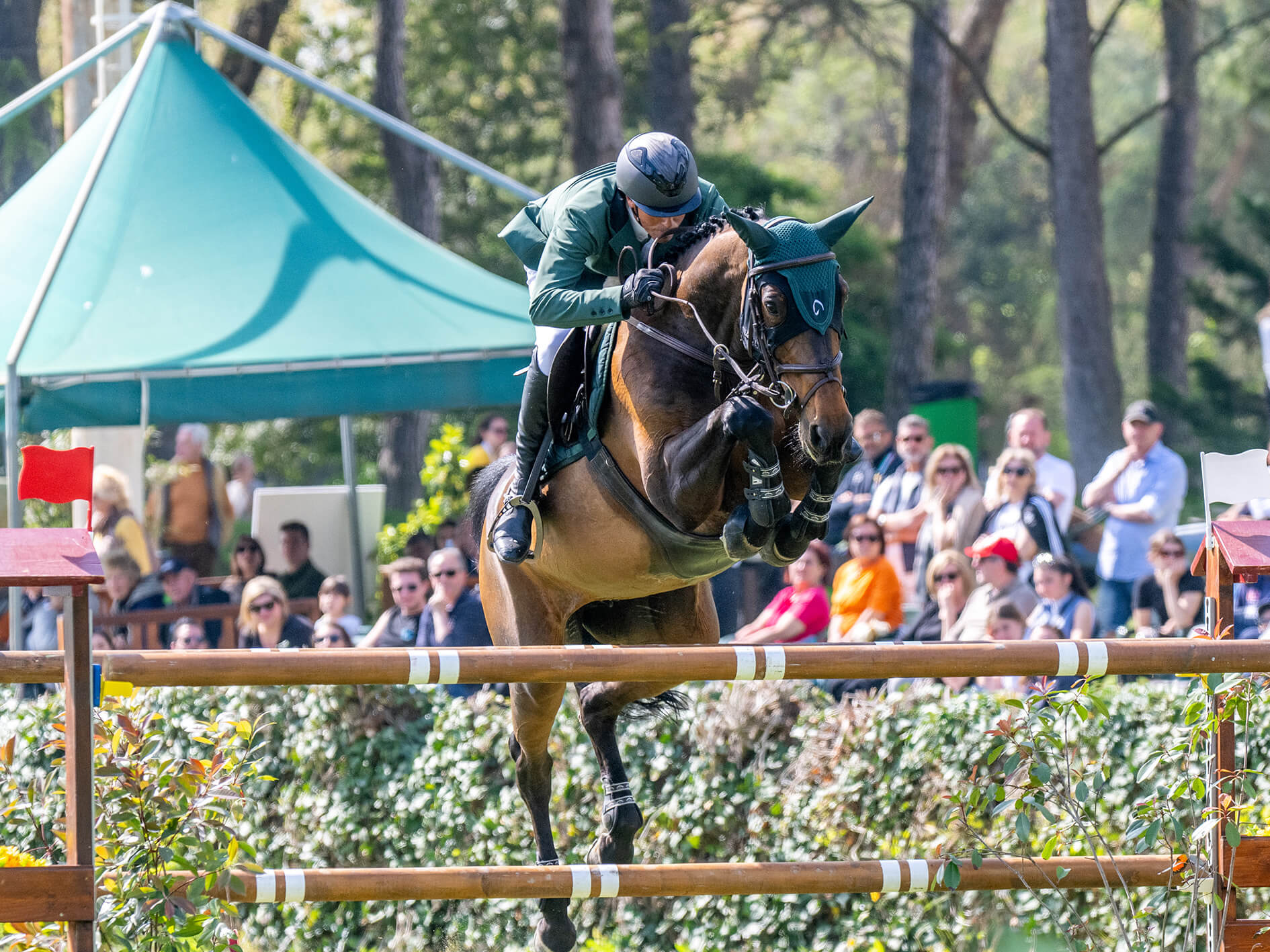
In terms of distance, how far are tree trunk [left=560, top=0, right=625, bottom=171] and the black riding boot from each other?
996 centimetres

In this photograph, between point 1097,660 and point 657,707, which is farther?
point 657,707

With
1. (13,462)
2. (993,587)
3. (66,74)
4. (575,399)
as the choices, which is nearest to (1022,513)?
(993,587)

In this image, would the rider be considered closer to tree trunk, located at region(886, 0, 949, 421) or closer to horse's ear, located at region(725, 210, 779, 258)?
horse's ear, located at region(725, 210, 779, 258)

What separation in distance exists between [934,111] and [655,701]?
43.0 ft

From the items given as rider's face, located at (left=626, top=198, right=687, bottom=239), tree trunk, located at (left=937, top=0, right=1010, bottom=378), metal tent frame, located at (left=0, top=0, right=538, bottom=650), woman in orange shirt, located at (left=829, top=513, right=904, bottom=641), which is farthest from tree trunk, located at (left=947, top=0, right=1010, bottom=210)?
rider's face, located at (left=626, top=198, right=687, bottom=239)

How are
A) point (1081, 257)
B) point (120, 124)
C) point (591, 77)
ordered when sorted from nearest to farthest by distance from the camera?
1. point (120, 124)
2. point (591, 77)
3. point (1081, 257)

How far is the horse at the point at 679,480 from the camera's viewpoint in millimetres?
3986

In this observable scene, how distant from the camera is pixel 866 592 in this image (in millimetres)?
7199

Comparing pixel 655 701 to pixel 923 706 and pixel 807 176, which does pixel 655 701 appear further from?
pixel 807 176

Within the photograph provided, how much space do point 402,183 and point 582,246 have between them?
49.3ft

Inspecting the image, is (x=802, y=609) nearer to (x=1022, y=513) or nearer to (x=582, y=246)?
(x=1022, y=513)

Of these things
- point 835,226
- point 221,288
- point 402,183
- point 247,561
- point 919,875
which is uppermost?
point 402,183

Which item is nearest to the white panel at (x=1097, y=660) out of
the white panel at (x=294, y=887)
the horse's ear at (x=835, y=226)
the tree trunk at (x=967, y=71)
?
the horse's ear at (x=835, y=226)

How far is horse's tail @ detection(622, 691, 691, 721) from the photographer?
5207mm
